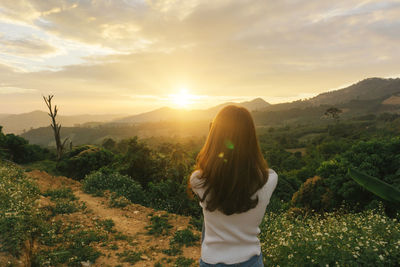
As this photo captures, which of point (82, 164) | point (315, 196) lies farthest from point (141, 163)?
point (315, 196)

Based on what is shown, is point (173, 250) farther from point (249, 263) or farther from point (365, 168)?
point (365, 168)

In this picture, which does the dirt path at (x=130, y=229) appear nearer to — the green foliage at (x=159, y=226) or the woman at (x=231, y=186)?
the green foliage at (x=159, y=226)

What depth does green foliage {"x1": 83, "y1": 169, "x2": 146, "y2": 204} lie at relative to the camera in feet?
32.3

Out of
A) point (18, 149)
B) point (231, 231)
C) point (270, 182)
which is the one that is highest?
point (270, 182)

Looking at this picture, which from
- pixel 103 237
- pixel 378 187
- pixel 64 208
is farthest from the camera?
pixel 64 208

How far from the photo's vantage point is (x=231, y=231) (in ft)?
5.91

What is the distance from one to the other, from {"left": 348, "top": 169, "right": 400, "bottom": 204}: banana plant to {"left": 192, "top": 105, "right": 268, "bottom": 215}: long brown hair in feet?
4.09

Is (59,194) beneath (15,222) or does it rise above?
beneath

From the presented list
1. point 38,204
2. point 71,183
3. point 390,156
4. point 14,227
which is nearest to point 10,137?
point 71,183

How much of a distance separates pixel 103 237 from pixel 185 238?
6.84 ft

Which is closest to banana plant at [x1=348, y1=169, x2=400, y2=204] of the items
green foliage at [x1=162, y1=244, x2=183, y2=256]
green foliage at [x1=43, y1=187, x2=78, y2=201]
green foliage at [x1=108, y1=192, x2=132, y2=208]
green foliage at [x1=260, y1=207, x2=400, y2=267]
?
green foliage at [x1=260, y1=207, x2=400, y2=267]

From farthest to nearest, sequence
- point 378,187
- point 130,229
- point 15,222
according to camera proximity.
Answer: point 130,229
point 15,222
point 378,187

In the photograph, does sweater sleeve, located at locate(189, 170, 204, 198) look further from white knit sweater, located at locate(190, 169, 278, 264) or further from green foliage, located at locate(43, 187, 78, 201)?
green foliage, located at locate(43, 187, 78, 201)

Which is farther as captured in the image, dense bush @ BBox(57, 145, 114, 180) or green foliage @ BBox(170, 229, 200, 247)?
dense bush @ BBox(57, 145, 114, 180)
